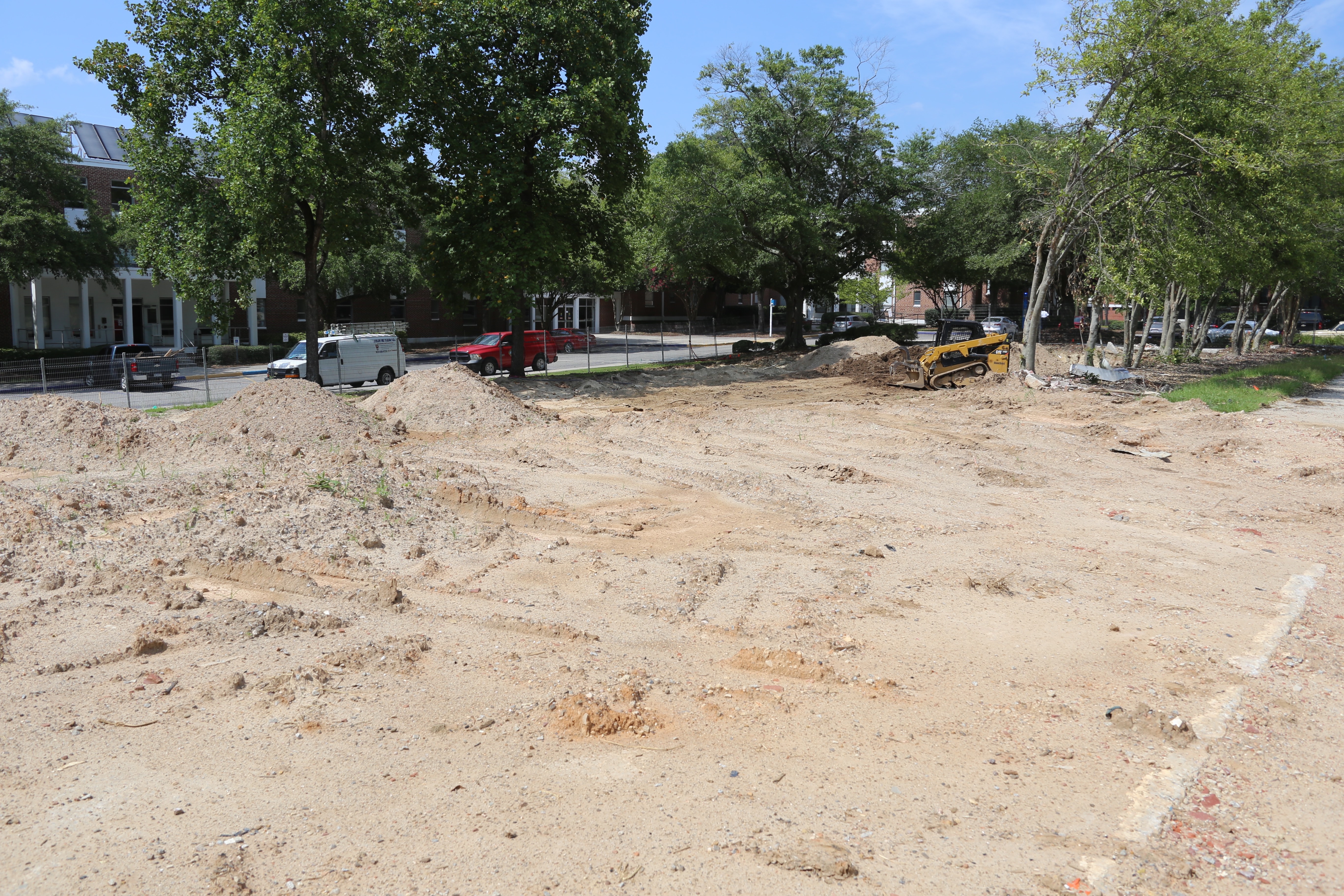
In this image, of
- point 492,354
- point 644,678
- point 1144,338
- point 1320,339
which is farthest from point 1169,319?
point 644,678

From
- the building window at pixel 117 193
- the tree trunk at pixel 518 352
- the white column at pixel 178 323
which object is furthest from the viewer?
the building window at pixel 117 193

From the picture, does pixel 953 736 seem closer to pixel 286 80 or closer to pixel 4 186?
pixel 286 80

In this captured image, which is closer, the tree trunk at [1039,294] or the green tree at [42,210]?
the tree trunk at [1039,294]

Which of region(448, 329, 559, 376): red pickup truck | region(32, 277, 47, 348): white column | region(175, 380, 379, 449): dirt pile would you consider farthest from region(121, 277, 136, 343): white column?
region(175, 380, 379, 449): dirt pile

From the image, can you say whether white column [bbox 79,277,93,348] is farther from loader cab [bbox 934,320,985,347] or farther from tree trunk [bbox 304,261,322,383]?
loader cab [bbox 934,320,985,347]

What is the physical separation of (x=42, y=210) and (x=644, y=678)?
35.3m

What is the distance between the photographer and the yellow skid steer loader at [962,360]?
26.5 metres

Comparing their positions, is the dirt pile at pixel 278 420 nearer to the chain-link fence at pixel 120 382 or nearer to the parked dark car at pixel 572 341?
the chain-link fence at pixel 120 382

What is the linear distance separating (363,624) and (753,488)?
22.9 feet

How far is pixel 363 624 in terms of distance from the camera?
7773 mm

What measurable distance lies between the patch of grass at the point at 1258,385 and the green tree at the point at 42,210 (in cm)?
3593

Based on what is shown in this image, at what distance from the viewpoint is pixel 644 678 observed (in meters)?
6.80

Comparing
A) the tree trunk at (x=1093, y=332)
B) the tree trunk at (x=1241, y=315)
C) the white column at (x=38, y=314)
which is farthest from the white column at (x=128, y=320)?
the tree trunk at (x=1241, y=315)

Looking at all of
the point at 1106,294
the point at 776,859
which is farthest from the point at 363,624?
the point at 1106,294
